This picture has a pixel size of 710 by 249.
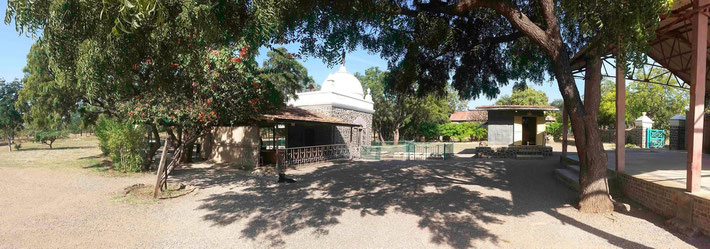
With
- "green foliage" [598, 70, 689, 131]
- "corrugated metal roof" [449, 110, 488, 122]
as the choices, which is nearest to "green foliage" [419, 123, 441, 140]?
"corrugated metal roof" [449, 110, 488, 122]

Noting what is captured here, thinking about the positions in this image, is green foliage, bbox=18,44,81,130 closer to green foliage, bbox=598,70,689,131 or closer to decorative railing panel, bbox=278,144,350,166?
decorative railing panel, bbox=278,144,350,166

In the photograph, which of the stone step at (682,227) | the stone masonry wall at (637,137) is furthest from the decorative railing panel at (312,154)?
the stone masonry wall at (637,137)

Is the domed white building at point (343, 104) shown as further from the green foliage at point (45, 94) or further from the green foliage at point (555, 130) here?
the green foliage at point (555, 130)

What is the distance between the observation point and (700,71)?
4520 millimetres

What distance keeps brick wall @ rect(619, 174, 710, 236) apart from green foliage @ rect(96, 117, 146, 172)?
13340mm

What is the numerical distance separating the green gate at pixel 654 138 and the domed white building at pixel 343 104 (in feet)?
50.4

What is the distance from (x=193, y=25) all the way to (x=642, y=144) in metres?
23.1

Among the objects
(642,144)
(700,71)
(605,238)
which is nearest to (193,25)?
(605,238)

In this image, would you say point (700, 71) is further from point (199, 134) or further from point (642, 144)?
point (642, 144)

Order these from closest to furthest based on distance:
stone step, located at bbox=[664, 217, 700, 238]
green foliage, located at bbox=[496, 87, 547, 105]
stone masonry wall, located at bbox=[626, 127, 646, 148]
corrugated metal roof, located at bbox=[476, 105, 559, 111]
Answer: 1. stone step, located at bbox=[664, 217, 700, 238]
2. corrugated metal roof, located at bbox=[476, 105, 559, 111]
3. stone masonry wall, located at bbox=[626, 127, 646, 148]
4. green foliage, located at bbox=[496, 87, 547, 105]

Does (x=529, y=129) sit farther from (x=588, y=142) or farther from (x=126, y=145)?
(x=126, y=145)

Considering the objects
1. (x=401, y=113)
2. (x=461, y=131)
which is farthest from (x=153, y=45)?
(x=461, y=131)

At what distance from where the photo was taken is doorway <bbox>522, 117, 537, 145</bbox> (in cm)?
1712

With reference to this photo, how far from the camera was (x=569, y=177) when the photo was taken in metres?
7.45
